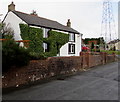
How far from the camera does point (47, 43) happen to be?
2250cm

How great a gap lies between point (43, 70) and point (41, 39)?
11.9m

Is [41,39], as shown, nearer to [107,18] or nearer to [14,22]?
[14,22]

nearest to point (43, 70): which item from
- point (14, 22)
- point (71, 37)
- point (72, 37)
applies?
point (14, 22)

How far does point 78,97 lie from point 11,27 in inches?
727

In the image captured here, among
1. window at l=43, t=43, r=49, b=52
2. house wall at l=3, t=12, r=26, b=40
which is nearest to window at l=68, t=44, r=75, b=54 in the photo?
window at l=43, t=43, r=49, b=52

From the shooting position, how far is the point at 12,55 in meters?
6.36

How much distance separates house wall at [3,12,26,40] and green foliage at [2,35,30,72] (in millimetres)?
13841

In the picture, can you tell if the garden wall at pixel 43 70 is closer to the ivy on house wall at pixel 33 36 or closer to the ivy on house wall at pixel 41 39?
the ivy on house wall at pixel 41 39

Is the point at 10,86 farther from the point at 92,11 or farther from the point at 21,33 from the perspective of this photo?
the point at 92,11

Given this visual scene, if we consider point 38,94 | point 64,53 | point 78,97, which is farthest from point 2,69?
point 64,53

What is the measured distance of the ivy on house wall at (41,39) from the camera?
19062 millimetres

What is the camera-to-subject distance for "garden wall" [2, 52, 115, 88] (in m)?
7.42

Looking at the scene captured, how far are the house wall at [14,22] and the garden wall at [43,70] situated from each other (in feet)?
35.3

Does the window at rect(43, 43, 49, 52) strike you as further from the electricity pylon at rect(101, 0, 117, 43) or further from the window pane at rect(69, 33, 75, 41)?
the electricity pylon at rect(101, 0, 117, 43)
